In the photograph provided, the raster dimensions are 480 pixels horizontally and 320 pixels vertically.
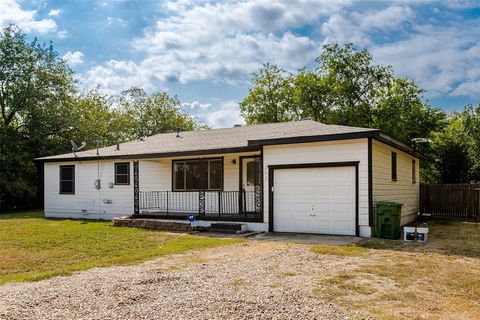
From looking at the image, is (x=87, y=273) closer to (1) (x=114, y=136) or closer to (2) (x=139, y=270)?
(2) (x=139, y=270)

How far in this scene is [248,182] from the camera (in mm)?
14445

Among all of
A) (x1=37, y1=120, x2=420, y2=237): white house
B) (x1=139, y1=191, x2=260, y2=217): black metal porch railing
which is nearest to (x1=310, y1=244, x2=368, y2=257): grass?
(x1=37, y1=120, x2=420, y2=237): white house

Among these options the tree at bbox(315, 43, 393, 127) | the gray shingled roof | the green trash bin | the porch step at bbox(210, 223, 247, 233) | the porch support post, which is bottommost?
the porch step at bbox(210, 223, 247, 233)

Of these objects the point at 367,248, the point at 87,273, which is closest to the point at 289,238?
the point at 367,248

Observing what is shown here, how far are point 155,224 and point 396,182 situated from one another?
8.17 meters

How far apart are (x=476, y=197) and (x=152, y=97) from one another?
3418 centimetres

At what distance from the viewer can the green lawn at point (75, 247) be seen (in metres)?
7.21

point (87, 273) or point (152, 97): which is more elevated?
point (152, 97)

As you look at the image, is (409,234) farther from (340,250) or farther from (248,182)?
(248,182)

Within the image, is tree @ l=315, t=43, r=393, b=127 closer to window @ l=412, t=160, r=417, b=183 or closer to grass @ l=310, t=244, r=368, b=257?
window @ l=412, t=160, r=417, b=183

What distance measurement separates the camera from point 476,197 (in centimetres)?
1625

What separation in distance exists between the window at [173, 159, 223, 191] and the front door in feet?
2.99

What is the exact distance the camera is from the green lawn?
7.21 meters

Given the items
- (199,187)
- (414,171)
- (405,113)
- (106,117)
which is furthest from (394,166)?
(106,117)
